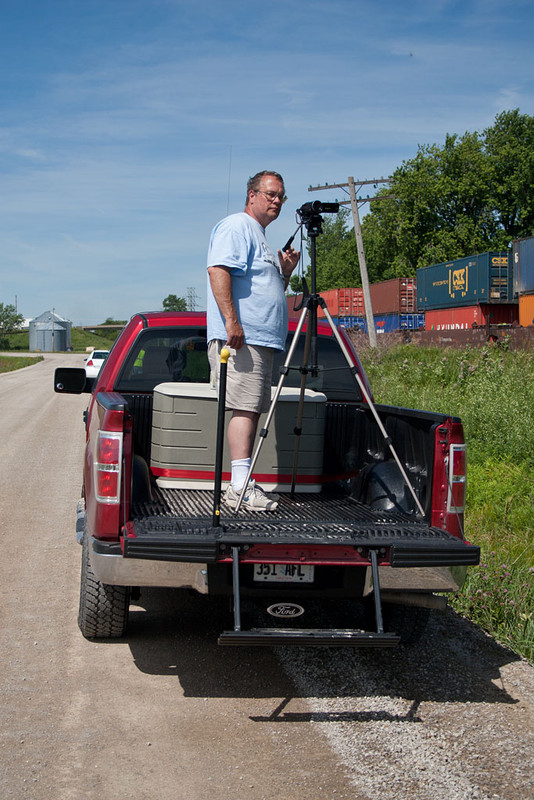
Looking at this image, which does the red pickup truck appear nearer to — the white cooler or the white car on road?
the white cooler

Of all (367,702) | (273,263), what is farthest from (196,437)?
(367,702)

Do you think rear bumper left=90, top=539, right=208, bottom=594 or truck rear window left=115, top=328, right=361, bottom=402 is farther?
truck rear window left=115, top=328, right=361, bottom=402

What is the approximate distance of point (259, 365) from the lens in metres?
4.57

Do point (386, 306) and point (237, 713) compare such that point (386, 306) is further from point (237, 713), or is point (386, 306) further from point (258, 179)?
point (237, 713)

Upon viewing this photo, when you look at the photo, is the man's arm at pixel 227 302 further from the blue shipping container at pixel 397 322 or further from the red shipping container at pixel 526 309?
the blue shipping container at pixel 397 322

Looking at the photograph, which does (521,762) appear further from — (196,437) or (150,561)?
(196,437)

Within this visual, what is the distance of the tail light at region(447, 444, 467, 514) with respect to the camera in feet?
13.4

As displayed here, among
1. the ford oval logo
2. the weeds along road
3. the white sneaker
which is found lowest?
the weeds along road

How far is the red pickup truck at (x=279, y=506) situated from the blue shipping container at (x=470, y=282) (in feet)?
103

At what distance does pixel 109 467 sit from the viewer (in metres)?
3.91

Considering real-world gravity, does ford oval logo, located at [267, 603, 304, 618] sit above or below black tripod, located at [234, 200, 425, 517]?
below

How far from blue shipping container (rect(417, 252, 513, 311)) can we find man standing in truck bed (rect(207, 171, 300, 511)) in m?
32.5

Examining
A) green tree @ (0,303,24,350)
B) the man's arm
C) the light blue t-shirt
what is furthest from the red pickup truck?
green tree @ (0,303,24,350)

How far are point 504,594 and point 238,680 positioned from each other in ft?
6.48
